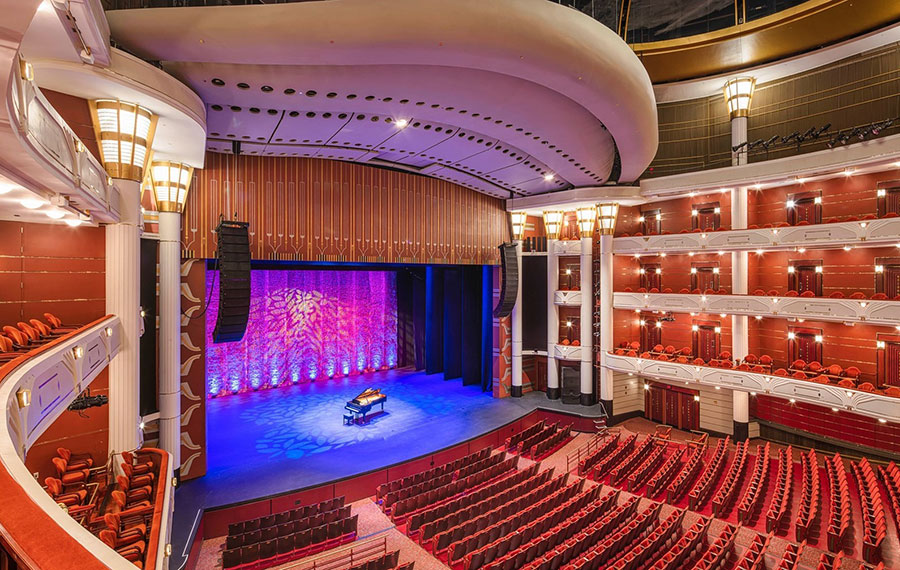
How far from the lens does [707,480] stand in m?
8.94

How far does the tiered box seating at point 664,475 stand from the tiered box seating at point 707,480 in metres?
0.58

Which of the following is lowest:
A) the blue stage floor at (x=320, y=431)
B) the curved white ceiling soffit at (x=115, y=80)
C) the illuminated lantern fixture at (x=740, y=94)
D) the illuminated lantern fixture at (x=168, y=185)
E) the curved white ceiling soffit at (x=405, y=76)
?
the blue stage floor at (x=320, y=431)

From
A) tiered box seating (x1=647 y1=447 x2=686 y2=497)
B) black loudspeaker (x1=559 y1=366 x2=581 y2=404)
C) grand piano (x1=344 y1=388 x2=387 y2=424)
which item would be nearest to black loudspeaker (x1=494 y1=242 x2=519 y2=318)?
black loudspeaker (x1=559 y1=366 x2=581 y2=404)

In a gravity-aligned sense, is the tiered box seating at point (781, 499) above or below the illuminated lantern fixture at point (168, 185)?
below

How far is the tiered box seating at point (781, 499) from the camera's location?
7293 mm

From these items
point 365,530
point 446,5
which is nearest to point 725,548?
point 365,530

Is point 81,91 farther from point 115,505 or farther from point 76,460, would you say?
point 115,505

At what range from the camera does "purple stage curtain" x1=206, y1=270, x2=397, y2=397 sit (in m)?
13.7

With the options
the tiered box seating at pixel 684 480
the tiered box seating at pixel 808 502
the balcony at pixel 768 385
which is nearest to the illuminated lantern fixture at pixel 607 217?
the balcony at pixel 768 385

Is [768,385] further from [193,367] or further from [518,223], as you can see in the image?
[193,367]

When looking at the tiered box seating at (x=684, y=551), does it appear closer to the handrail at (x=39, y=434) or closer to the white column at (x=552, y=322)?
the handrail at (x=39, y=434)

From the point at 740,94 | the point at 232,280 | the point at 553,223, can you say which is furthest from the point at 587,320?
the point at 232,280

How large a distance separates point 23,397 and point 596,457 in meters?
10.6

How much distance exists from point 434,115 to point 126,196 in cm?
520
